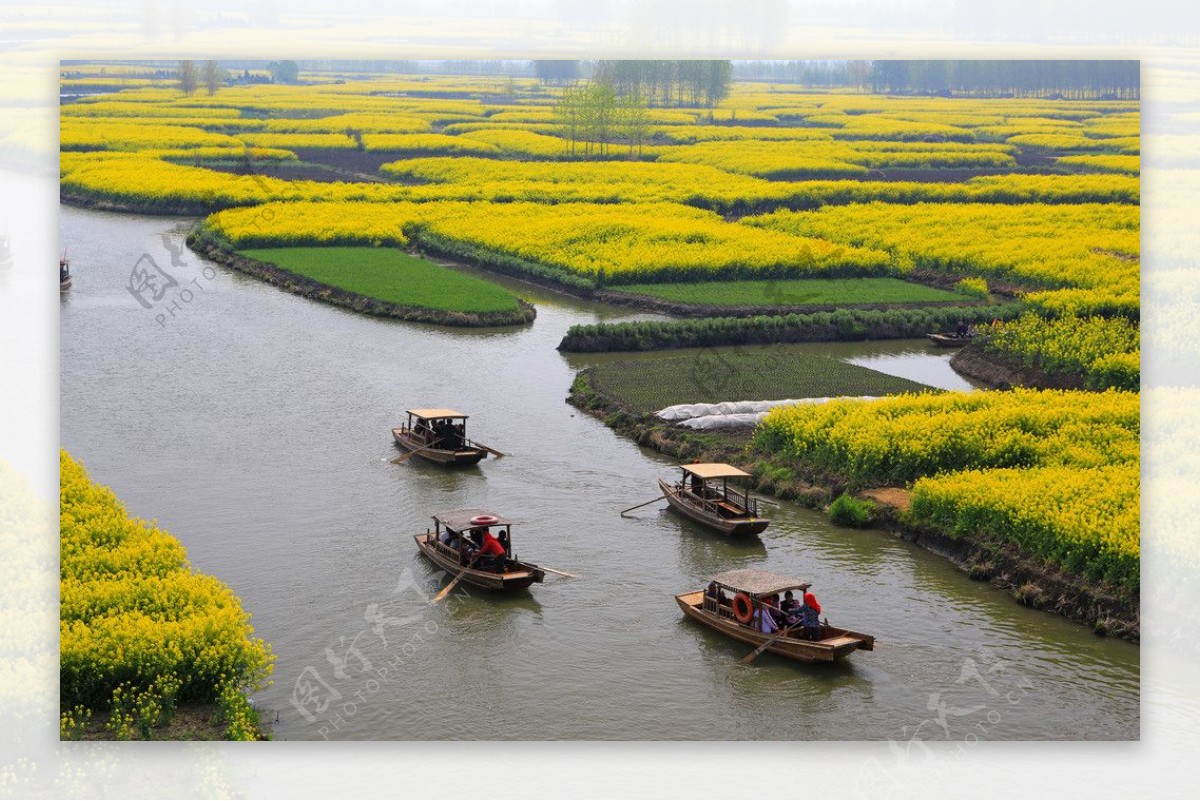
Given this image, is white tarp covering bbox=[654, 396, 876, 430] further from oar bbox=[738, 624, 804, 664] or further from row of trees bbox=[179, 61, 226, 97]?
row of trees bbox=[179, 61, 226, 97]

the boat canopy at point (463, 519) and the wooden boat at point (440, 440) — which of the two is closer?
the boat canopy at point (463, 519)

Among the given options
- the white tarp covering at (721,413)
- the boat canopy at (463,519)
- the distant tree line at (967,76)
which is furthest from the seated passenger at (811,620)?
the white tarp covering at (721,413)

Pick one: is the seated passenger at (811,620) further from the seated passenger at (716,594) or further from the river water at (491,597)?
the seated passenger at (716,594)

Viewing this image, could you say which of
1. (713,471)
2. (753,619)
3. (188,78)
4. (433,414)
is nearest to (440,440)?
(433,414)

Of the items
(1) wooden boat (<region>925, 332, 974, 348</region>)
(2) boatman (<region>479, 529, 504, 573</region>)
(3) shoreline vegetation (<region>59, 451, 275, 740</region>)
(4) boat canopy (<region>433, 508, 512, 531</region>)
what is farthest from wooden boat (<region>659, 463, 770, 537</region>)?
(1) wooden boat (<region>925, 332, 974, 348</region>)

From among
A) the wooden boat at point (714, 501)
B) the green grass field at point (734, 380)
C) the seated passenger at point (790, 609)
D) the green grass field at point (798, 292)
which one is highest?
the green grass field at point (798, 292)

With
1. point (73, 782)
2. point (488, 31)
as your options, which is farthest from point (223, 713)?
point (488, 31)

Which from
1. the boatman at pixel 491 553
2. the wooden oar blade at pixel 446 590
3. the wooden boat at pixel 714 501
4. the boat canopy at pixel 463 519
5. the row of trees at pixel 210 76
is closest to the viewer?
the wooden oar blade at pixel 446 590

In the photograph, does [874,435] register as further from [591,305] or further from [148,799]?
[591,305]

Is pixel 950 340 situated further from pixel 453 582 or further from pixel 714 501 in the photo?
pixel 453 582
